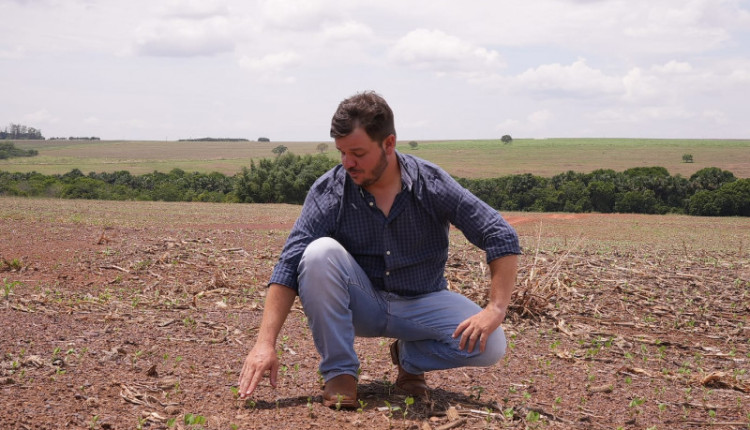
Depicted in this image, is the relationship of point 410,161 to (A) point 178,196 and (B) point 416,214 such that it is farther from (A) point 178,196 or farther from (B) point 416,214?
(A) point 178,196

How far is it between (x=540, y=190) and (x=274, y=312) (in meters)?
35.8

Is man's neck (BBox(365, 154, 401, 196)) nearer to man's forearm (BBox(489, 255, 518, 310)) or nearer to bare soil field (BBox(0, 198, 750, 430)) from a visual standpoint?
man's forearm (BBox(489, 255, 518, 310))

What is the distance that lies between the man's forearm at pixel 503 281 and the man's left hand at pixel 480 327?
0.11ft

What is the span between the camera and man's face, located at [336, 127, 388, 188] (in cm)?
349

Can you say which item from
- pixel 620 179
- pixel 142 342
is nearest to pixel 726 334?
pixel 142 342

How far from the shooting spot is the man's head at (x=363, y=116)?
136 inches

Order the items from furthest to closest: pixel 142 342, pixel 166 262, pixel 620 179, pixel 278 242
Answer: pixel 620 179 < pixel 278 242 < pixel 166 262 < pixel 142 342

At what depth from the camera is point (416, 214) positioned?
3.73 metres

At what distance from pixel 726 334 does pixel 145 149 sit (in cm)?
13757

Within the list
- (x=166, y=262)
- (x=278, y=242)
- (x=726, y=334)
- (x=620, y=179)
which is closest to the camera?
(x=726, y=334)

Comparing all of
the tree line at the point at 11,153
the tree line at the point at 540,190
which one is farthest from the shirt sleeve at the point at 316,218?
the tree line at the point at 11,153

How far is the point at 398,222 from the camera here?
3.71 metres

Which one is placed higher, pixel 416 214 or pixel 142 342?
pixel 416 214

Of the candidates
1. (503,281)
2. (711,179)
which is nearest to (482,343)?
(503,281)
